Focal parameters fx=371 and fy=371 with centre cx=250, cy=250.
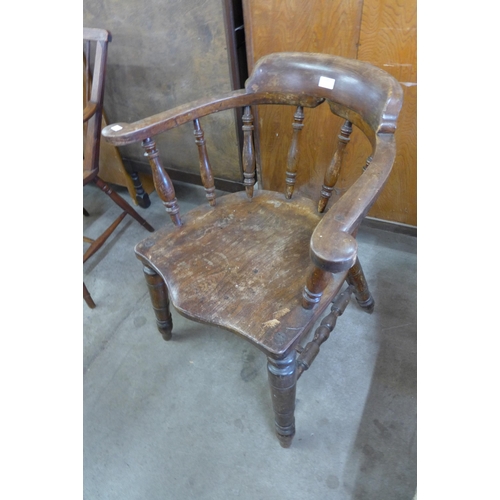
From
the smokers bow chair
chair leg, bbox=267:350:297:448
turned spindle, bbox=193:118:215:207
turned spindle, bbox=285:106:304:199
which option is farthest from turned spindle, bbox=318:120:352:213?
chair leg, bbox=267:350:297:448

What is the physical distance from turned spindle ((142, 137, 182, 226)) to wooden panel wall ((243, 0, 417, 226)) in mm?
605

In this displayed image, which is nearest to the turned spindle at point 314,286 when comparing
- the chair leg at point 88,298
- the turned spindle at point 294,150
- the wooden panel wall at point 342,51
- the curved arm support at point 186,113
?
the turned spindle at point 294,150

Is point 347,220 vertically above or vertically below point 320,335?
above

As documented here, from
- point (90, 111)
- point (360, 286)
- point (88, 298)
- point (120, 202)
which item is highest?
point (90, 111)

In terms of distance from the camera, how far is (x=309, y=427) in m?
1.16

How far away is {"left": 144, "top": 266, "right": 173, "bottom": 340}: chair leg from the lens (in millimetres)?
1110

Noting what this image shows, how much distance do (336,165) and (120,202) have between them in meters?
1.05

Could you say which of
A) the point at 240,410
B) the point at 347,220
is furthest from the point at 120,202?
the point at 347,220

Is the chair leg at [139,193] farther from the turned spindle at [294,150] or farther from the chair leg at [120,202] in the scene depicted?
the turned spindle at [294,150]

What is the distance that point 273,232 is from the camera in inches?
41.9

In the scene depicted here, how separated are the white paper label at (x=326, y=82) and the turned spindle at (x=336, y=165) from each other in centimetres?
10

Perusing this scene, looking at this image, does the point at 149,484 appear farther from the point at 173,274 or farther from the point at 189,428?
the point at 173,274

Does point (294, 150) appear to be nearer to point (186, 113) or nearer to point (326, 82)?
point (326, 82)

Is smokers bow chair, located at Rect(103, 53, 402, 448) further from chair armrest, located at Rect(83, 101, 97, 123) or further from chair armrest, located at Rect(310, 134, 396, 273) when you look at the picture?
chair armrest, located at Rect(83, 101, 97, 123)
